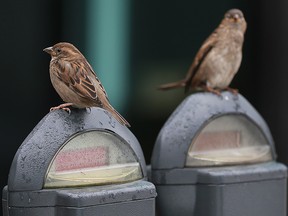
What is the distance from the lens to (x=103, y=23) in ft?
20.6

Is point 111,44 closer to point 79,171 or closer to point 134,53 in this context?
point 134,53

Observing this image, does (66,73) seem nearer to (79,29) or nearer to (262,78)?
(79,29)

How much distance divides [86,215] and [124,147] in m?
0.30

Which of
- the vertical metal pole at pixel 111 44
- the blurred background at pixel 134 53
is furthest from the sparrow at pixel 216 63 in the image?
the vertical metal pole at pixel 111 44

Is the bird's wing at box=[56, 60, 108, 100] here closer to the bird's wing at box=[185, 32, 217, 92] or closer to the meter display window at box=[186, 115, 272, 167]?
the meter display window at box=[186, 115, 272, 167]

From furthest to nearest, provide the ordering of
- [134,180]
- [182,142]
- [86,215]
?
[182,142] → [134,180] → [86,215]

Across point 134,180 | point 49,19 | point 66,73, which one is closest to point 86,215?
point 134,180

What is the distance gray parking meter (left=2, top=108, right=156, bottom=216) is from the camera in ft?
8.79

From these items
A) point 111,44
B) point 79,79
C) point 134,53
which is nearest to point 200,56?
point 79,79

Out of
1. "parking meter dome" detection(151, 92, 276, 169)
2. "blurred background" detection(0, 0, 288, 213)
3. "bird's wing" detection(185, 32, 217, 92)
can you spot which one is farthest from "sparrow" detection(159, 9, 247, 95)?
"blurred background" detection(0, 0, 288, 213)

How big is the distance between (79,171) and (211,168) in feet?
2.08

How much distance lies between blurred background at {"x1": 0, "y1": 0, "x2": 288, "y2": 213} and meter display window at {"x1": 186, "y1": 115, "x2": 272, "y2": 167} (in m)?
2.54

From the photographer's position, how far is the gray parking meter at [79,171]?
268 cm

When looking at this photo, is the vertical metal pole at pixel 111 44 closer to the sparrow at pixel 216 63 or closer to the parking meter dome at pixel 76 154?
the sparrow at pixel 216 63
